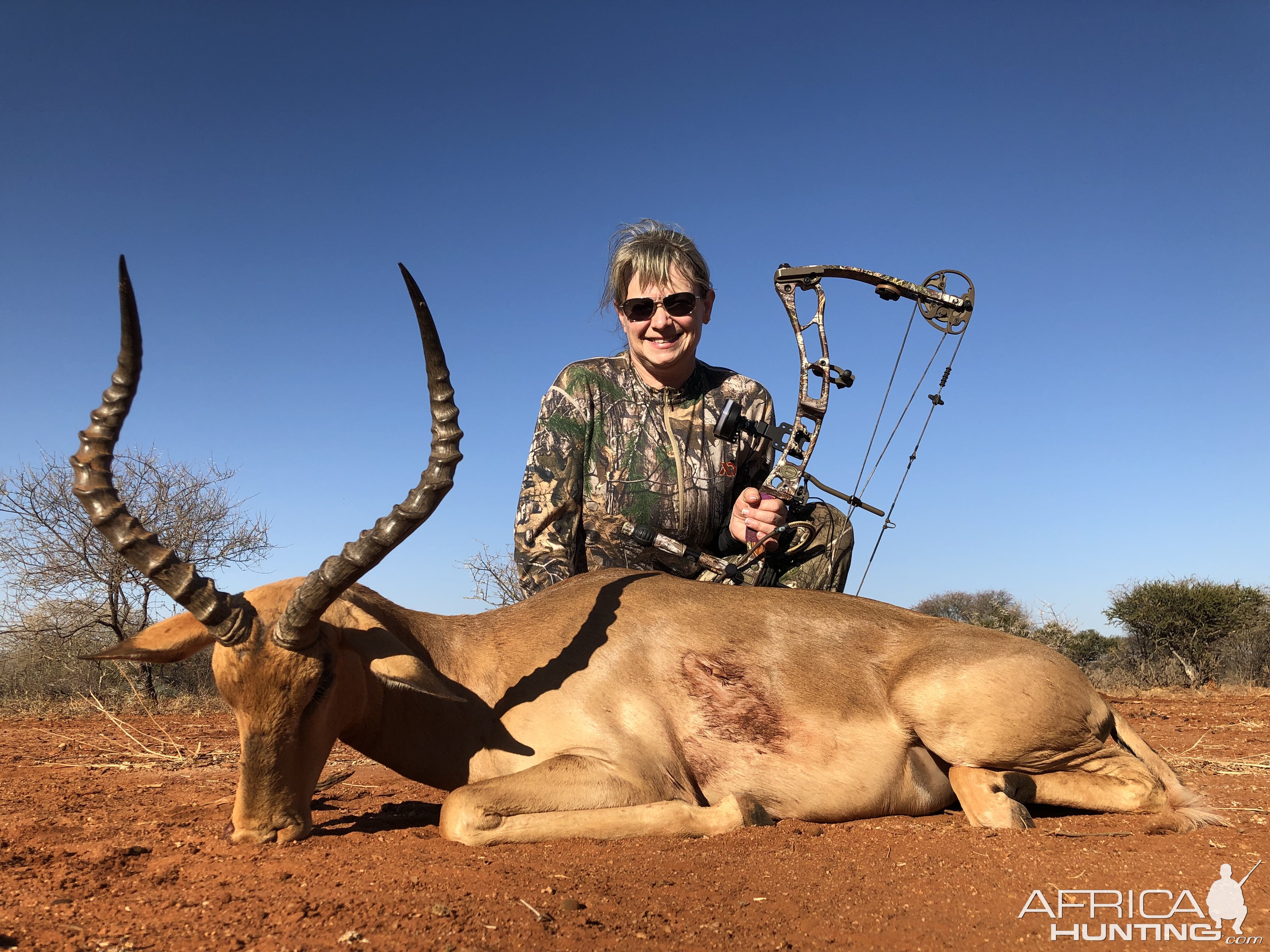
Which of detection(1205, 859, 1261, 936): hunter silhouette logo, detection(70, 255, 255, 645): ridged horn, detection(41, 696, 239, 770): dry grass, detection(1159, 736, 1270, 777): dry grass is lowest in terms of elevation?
detection(41, 696, 239, 770): dry grass

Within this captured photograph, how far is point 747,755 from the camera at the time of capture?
4.92 meters

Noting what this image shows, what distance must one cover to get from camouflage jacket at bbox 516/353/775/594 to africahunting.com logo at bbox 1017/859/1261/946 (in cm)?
417

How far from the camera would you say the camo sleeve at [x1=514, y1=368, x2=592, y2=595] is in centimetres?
704

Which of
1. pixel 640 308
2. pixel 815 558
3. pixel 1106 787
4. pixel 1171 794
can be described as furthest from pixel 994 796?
Answer: pixel 640 308

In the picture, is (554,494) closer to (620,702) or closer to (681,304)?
(681,304)

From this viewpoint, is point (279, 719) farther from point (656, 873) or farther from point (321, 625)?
point (656, 873)

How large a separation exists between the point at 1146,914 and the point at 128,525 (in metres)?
4.34

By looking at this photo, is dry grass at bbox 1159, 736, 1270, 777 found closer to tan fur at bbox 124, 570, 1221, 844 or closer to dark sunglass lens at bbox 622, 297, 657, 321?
tan fur at bbox 124, 570, 1221, 844

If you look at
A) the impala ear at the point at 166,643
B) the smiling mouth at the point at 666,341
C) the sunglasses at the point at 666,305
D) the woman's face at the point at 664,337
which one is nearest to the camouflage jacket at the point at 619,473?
the woman's face at the point at 664,337

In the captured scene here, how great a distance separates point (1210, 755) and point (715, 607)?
4901 millimetres

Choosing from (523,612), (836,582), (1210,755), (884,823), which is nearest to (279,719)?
(523,612)

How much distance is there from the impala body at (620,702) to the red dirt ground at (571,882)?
0.65ft

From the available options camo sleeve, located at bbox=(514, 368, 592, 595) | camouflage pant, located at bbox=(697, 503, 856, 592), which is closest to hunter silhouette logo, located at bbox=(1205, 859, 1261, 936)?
camouflage pant, located at bbox=(697, 503, 856, 592)

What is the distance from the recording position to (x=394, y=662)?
4480 millimetres
